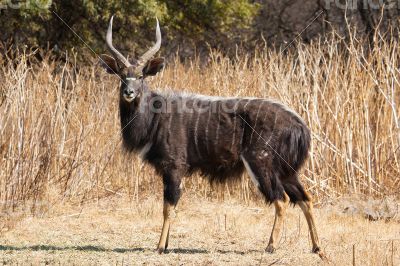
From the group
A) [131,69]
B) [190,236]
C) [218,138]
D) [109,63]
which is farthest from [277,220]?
[109,63]

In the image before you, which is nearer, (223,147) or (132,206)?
(223,147)

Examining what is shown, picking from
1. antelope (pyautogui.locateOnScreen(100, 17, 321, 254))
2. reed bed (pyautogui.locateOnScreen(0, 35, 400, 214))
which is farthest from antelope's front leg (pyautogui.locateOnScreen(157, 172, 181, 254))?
reed bed (pyautogui.locateOnScreen(0, 35, 400, 214))

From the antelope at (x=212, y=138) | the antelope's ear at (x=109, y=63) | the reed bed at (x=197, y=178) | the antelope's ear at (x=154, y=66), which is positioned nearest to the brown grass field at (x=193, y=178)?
the reed bed at (x=197, y=178)

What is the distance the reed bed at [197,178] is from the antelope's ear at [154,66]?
1.45m

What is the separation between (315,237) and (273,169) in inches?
23.6

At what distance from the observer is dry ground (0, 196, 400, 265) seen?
18.6 ft

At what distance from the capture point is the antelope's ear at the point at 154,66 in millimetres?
6539

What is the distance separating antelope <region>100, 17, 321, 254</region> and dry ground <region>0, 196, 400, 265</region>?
0.29 m

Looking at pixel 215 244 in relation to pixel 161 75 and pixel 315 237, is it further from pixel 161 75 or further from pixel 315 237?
pixel 161 75

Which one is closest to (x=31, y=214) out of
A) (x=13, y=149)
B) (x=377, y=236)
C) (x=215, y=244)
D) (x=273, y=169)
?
(x=13, y=149)

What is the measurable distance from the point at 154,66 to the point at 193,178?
239cm

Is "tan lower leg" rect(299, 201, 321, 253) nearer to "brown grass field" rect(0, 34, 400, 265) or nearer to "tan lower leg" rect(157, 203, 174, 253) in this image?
"brown grass field" rect(0, 34, 400, 265)

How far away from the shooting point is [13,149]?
293 inches

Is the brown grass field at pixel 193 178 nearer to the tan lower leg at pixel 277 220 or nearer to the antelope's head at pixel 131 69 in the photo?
the tan lower leg at pixel 277 220
